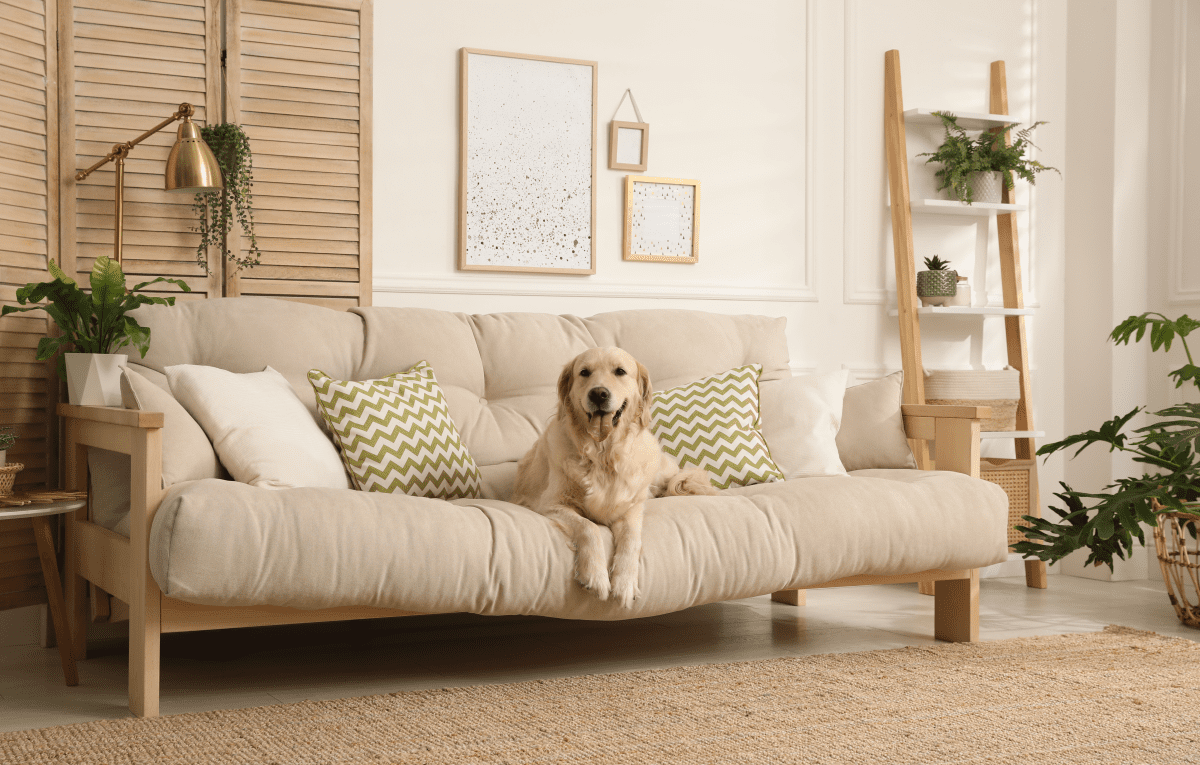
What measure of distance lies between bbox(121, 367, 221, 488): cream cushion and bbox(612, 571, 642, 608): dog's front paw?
994 mm

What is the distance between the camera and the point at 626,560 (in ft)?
7.67

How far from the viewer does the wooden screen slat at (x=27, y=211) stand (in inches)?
116

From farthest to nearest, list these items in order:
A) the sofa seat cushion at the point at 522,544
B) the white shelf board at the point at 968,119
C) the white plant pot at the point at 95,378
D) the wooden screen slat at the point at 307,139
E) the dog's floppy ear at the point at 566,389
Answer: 1. the white shelf board at the point at 968,119
2. the wooden screen slat at the point at 307,139
3. the white plant pot at the point at 95,378
4. the dog's floppy ear at the point at 566,389
5. the sofa seat cushion at the point at 522,544

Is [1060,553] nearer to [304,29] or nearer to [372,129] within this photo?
[372,129]

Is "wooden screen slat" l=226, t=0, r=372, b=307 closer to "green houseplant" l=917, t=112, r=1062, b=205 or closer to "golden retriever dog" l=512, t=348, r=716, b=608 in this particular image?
"golden retriever dog" l=512, t=348, r=716, b=608

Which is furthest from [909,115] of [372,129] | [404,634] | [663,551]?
[404,634]

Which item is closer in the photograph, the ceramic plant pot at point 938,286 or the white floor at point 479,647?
the white floor at point 479,647

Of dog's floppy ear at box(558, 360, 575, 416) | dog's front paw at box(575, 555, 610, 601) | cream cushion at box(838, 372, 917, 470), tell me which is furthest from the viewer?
cream cushion at box(838, 372, 917, 470)

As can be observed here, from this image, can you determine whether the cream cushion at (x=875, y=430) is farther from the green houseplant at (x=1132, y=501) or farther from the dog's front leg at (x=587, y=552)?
the dog's front leg at (x=587, y=552)

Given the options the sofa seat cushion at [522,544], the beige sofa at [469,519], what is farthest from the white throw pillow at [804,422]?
the sofa seat cushion at [522,544]

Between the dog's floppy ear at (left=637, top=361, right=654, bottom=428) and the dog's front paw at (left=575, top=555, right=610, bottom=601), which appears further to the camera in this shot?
the dog's floppy ear at (left=637, top=361, right=654, bottom=428)

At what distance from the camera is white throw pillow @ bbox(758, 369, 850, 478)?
3.13 meters

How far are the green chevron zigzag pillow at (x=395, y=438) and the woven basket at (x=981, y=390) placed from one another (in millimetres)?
2006

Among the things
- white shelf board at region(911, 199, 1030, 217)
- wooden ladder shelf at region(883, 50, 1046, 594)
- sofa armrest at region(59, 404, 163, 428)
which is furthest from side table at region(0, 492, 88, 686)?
white shelf board at region(911, 199, 1030, 217)
